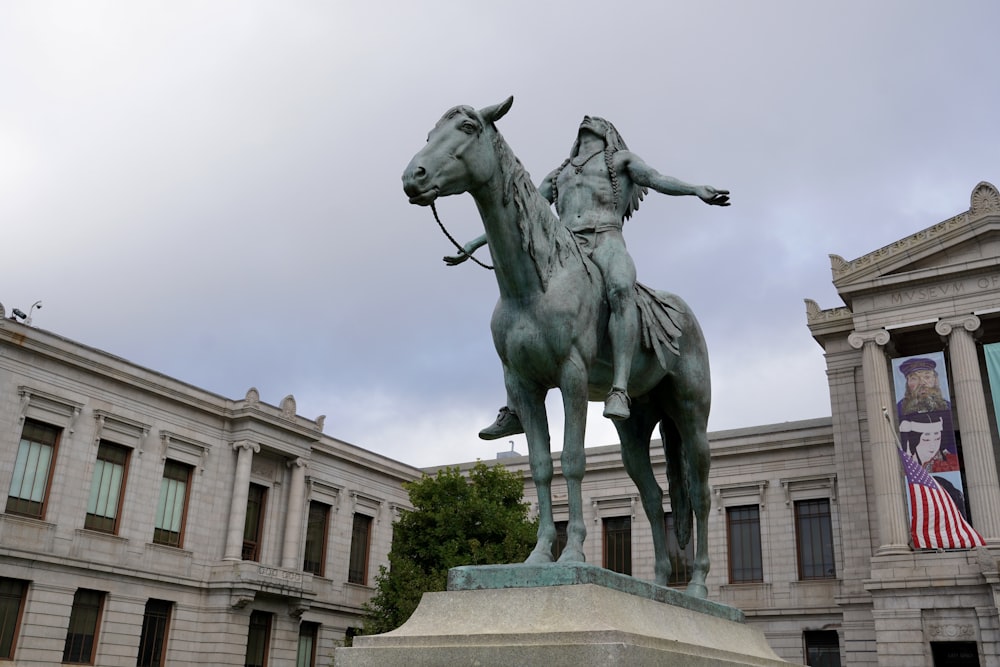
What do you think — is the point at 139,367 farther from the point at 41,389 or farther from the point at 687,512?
the point at 687,512

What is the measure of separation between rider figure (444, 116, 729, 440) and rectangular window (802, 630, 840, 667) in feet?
100

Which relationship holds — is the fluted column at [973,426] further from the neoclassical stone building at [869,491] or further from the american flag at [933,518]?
the american flag at [933,518]

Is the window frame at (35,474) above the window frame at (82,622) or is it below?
above

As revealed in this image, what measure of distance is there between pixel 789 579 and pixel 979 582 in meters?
8.07

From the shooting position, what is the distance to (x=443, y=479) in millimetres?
27234

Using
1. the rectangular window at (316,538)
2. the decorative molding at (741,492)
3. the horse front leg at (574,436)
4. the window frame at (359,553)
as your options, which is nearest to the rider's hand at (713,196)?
the horse front leg at (574,436)

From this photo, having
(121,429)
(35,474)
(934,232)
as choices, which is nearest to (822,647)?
(934,232)

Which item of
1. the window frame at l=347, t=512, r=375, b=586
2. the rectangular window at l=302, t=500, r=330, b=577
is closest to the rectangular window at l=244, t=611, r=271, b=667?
the rectangular window at l=302, t=500, r=330, b=577

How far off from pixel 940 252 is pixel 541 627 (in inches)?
1159

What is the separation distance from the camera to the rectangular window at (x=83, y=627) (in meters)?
26.5

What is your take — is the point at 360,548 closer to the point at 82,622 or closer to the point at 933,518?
the point at 82,622

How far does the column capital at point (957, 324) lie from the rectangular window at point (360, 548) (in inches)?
940

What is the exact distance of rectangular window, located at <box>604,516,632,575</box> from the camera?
3672 centimetres

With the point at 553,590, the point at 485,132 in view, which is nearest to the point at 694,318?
the point at 485,132
